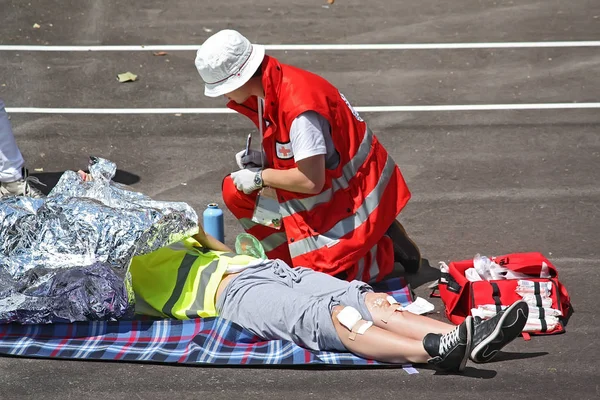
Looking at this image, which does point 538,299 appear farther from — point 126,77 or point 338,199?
point 126,77

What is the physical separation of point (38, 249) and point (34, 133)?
320 cm

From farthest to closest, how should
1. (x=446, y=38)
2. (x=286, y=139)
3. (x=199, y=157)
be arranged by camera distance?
1. (x=446, y=38)
2. (x=199, y=157)
3. (x=286, y=139)

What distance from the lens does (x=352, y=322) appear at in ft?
15.7

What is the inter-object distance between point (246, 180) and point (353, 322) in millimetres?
1286

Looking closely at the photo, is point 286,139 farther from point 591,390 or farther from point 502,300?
point 591,390

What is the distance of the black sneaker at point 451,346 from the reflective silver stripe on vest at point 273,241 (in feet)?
4.62

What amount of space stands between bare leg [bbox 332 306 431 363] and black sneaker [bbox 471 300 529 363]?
10.2 inches

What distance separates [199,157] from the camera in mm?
7684

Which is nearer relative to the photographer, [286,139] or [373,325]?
[373,325]

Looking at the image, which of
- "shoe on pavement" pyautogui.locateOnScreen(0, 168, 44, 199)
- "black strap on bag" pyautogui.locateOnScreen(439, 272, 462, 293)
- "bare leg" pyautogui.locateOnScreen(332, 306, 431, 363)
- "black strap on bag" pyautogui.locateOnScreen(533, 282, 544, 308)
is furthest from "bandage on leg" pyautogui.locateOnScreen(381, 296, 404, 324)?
"shoe on pavement" pyautogui.locateOnScreen(0, 168, 44, 199)

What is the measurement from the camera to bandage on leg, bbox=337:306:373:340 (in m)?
4.76

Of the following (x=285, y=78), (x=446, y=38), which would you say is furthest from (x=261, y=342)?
(x=446, y=38)

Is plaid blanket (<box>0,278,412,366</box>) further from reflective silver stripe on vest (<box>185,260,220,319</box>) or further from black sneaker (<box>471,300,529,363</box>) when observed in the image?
black sneaker (<box>471,300,529,363</box>)

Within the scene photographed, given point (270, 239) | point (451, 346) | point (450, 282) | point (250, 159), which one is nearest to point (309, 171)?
point (250, 159)
